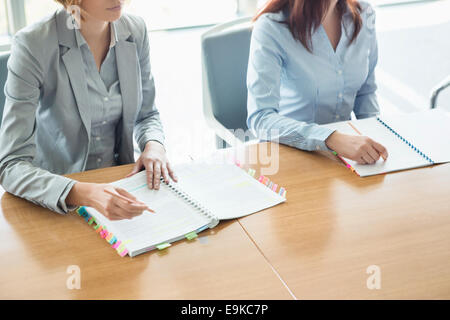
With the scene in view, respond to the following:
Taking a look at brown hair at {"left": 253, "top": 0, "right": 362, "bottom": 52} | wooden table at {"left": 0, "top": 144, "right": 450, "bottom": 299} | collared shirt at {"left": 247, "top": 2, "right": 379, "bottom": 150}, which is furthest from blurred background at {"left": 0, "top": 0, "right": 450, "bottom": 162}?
wooden table at {"left": 0, "top": 144, "right": 450, "bottom": 299}

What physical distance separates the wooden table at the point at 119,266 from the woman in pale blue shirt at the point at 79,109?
0.08 m

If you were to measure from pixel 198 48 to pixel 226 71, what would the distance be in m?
1.29

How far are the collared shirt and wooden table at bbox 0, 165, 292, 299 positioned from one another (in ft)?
1.82

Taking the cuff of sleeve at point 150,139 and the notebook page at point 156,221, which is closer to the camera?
the notebook page at point 156,221

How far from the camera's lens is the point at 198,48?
3.23 metres

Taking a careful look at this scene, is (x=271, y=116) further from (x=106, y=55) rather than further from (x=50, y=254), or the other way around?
(x=50, y=254)

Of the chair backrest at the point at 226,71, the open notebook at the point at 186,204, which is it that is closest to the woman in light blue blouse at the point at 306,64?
the chair backrest at the point at 226,71

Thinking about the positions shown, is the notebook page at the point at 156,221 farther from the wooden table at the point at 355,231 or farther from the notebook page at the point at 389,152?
the notebook page at the point at 389,152

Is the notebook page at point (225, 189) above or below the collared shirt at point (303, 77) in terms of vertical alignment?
below

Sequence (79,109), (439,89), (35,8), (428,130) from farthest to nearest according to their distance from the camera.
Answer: (35,8) → (439,89) → (428,130) → (79,109)

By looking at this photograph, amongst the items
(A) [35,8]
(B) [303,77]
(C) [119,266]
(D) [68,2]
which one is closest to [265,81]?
(B) [303,77]

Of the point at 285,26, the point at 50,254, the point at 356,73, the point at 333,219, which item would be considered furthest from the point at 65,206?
the point at 356,73

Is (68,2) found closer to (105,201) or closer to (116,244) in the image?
(105,201)

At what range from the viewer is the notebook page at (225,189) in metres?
1.35
